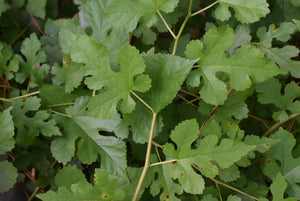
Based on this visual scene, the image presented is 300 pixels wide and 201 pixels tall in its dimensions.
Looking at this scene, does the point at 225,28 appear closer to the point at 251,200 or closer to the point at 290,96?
the point at 290,96

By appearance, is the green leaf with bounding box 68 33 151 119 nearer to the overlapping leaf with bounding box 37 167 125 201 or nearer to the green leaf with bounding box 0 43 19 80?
the overlapping leaf with bounding box 37 167 125 201

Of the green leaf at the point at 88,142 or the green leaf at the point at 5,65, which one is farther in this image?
the green leaf at the point at 5,65

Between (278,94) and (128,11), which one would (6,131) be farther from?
(278,94)

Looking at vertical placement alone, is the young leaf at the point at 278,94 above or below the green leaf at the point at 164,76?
below

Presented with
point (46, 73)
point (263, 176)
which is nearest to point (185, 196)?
point (263, 176)

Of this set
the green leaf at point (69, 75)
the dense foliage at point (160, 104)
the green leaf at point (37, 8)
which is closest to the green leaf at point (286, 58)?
the dense foliage at point (160, 104)

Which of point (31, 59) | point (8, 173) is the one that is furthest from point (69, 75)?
point (8, 173)

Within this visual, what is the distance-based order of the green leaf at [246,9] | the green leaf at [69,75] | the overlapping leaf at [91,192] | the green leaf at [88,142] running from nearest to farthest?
the overlapping leaf at [91,192] → the green leaf at [246,9] → the green leaf at [88,142] → the green leaf at [69,75]

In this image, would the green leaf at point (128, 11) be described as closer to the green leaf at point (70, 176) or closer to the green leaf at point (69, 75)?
the green leaf at point (69, 75)

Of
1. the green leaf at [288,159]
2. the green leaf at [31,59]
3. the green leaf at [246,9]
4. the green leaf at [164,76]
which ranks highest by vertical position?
the green leaf at [31,59]
